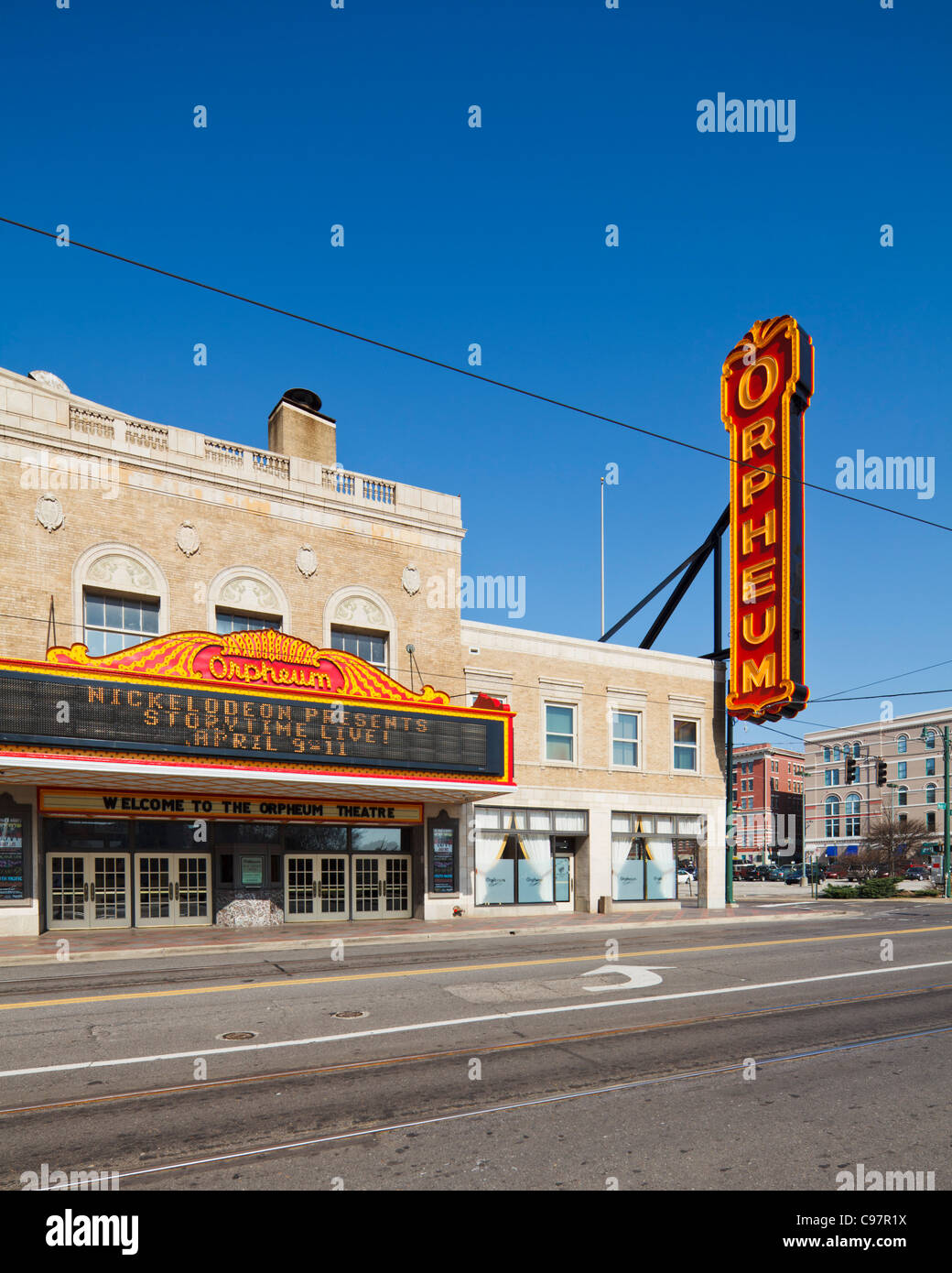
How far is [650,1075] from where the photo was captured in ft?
30.4

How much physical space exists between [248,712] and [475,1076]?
1492 centimetres

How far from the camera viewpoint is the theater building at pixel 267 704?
21875 mm

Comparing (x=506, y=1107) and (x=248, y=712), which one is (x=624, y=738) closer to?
(x=248, y=712)

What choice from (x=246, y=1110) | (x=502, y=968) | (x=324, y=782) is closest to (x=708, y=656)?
(x=324, y=782)

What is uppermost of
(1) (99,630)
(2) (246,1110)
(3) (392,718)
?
(1) (99,630)

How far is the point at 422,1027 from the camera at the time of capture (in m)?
11.6

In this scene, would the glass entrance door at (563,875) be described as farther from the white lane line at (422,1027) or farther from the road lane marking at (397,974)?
the white lane line at (422,1027)

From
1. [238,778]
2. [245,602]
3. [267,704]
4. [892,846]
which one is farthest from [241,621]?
[892,846]

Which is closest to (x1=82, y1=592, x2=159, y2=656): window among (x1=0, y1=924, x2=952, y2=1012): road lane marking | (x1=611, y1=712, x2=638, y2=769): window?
(x1=0, y1=924, x2=952, y2=1012): road lane marking

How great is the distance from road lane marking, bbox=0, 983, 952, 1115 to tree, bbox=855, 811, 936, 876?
197 feet

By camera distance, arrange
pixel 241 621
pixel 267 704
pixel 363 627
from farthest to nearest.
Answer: pixel 363 627 → pixel 241 621 → pixel 267 704

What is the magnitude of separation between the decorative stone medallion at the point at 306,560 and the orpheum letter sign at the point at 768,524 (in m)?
15.5
